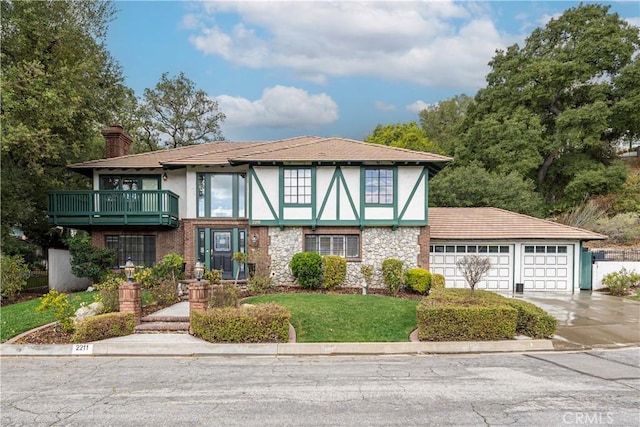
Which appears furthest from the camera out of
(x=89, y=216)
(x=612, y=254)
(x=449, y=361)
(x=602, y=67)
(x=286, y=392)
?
(x=602, y=67)

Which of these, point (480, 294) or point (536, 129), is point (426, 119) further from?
point (480, 294)

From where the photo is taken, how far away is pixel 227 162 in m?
17.0

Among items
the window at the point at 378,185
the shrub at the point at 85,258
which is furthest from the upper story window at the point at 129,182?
the window at the point at 378,185

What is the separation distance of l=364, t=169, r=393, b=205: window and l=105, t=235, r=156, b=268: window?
9.88 m

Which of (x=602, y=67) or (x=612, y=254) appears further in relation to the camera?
(x=602, y=67)

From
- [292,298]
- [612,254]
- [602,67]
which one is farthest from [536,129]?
[292,298]

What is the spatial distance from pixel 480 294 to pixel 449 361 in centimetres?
400

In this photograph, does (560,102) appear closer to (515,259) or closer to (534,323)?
(515,259)

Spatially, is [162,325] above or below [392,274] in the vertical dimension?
below

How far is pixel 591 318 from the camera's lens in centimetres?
1238

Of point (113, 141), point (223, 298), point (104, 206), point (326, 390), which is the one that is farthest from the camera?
point (113, 141)

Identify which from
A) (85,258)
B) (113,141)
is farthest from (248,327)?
(113,141)

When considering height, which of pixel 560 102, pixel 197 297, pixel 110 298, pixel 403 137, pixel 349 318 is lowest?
pixel 349 318

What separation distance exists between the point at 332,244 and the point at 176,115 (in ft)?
79.9
